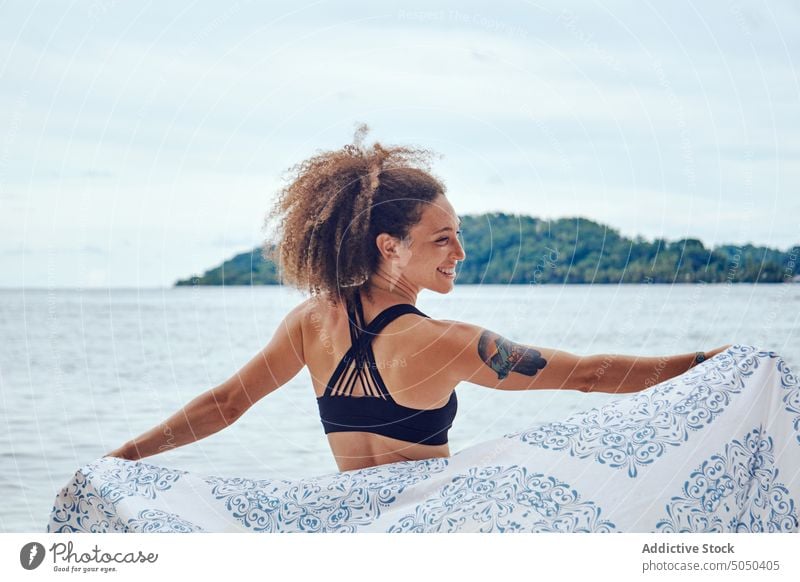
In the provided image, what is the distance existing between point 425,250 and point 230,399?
0.55 m

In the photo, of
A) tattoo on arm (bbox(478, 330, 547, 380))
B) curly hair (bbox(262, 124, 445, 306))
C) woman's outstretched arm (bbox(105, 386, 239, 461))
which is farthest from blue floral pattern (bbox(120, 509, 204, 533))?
tattoo on arm (bbox(478, 330, 547, 380))

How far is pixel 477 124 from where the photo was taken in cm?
326

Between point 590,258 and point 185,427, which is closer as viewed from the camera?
point 185,427

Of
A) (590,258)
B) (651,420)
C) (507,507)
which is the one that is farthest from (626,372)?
(590,258)

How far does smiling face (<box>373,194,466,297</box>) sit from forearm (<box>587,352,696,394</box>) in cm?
48

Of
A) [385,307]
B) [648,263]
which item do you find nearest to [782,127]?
[648,263]

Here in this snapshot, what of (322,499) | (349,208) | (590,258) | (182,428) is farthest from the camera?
(590,258)

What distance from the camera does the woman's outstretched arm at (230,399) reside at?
1968 millimetres

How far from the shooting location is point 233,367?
35.2 ft

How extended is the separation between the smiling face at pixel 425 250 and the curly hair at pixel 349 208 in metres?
0.02

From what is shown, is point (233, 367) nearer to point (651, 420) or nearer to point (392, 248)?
point (392, 248)

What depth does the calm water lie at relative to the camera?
466 centimetres

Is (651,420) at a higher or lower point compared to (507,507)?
higher

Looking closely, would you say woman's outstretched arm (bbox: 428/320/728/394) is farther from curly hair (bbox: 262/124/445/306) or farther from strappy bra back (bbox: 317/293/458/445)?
curly hair (bbox: 262/124/445/306)
